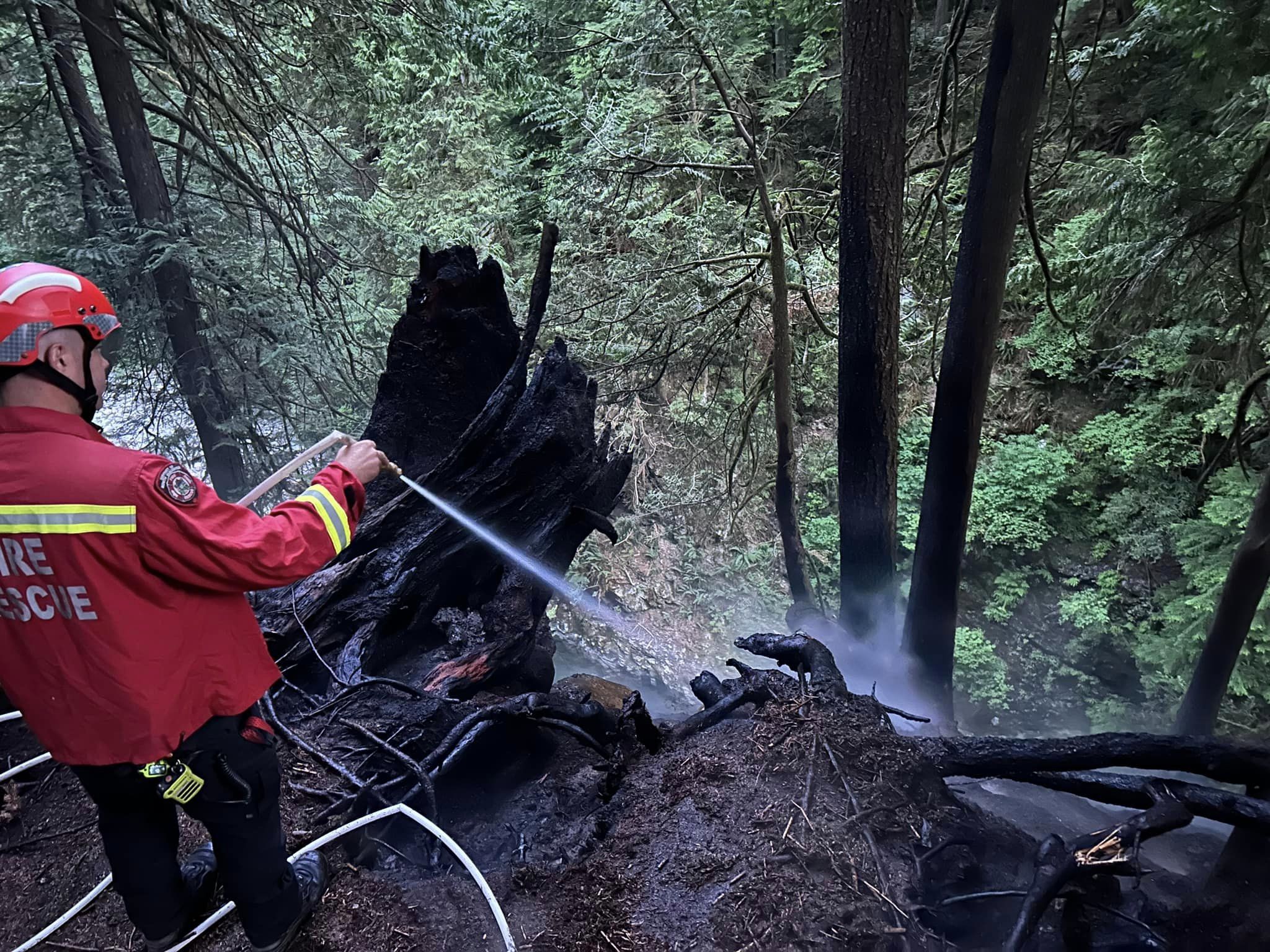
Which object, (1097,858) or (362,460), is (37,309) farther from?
(1097,858)

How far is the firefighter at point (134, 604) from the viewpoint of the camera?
171 centimetres

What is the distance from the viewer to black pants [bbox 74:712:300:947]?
6.79 ft

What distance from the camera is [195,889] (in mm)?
2438

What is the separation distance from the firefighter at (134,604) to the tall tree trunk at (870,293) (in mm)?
4265

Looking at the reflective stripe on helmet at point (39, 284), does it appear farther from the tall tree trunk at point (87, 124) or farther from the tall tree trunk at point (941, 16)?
the tall tree trunk at point (941, 16)

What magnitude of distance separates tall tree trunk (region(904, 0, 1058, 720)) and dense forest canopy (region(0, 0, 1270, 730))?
0.64m

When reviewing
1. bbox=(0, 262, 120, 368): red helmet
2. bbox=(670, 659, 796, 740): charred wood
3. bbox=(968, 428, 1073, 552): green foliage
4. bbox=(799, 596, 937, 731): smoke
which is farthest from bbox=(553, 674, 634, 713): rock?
bbox=(968, 428, 1073, 552): green foliage

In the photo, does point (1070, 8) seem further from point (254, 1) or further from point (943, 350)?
point (254, 1)

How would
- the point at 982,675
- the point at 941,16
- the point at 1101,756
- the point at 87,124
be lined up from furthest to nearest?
the point at 941,16 < the point at 982,675 < the point at 87,124 < the point at 1101,756

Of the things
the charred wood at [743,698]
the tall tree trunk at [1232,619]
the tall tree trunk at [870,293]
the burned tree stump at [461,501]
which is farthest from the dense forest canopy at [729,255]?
the charred wood at [743,698]

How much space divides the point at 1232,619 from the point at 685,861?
509cm

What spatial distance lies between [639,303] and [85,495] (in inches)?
265

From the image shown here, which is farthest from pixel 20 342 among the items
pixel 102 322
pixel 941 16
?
pixel 941 16

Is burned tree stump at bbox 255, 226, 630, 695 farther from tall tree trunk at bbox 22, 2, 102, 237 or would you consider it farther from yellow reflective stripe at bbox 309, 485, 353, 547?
tall tree trunk at bbox 22, 2, 102, 237
